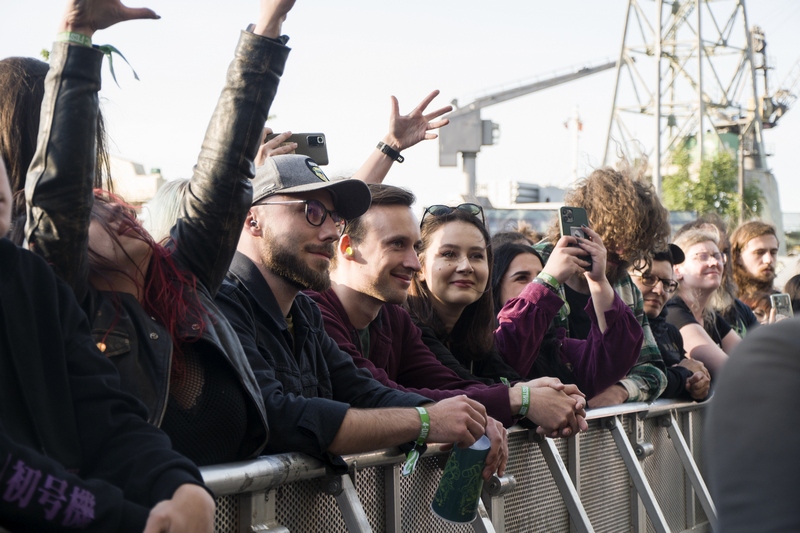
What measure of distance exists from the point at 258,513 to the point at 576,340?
9.25 feet

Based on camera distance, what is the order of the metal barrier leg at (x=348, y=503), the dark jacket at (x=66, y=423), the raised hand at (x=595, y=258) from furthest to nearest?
the raised hand at (x=595, y=258) → the metal barrier leg at (x=348, y=503) → the dark jacket at (x=66, y=423)

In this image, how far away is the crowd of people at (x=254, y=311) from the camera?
2.01 metres

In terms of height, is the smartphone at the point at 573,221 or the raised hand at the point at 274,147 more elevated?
the raised hand at the point at 274,147

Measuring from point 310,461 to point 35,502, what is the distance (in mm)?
1237

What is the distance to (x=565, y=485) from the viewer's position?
4230 mm

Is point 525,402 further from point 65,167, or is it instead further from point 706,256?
point 706,256

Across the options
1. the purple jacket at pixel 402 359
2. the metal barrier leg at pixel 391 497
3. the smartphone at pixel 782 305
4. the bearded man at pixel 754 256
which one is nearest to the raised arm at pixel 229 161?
the metal barrier leg at pixel 391 497

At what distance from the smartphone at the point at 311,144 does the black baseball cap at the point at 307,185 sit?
947 mm

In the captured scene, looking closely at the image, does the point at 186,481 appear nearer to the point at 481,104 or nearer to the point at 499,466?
the point at 499,466

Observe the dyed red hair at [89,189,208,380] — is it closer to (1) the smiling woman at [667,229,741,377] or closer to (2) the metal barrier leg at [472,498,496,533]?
(2) the metal barrier leg at [472,498,496,533]

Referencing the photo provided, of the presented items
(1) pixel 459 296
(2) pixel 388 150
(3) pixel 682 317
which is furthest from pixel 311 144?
(3) pixel 682 317

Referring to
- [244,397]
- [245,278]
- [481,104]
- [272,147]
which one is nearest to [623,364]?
[272,147]

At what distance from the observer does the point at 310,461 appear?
2986 mm

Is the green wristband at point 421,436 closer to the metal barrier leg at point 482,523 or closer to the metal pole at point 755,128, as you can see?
the metal barrier leg at point 482,523
